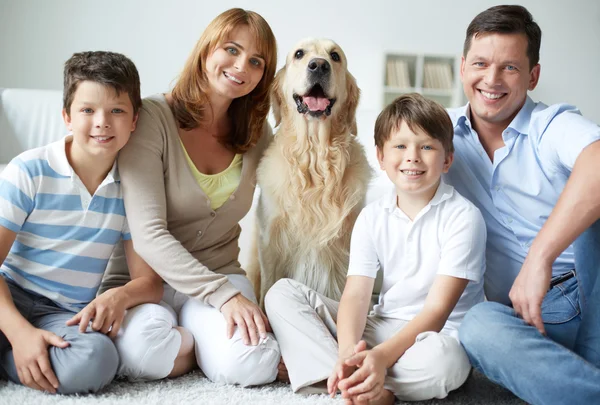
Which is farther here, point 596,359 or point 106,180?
point 106,180

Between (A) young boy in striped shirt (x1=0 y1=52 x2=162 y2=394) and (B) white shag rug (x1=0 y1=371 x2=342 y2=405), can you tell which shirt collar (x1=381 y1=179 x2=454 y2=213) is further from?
(A) young boy in striped shirt (x1=0 y1=52 x2=162 y2=394)

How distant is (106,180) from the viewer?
1561 millimetres

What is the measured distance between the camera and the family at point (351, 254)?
1.31 meters

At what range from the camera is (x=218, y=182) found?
1.80 meters

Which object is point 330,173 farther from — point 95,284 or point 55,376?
point 55,376

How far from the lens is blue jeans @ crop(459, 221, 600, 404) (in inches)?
46.7

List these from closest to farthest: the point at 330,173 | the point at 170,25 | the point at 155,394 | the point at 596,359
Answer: the point at 596,359 < the point at 155,394 < the point at 330,173 < the point at 170,25

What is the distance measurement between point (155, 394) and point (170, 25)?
4612mm

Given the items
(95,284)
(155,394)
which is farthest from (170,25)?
(155,394)

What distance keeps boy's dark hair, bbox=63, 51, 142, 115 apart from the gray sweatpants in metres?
0.57

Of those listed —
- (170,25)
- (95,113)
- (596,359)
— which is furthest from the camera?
(170,25)

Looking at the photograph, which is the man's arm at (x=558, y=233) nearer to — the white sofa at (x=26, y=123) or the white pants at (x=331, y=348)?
the white pants at (x=331, y=348)

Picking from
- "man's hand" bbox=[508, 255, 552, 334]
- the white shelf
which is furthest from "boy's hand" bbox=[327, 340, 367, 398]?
the white shelf

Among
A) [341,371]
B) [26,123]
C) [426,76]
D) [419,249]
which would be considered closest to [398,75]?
[426,76]
